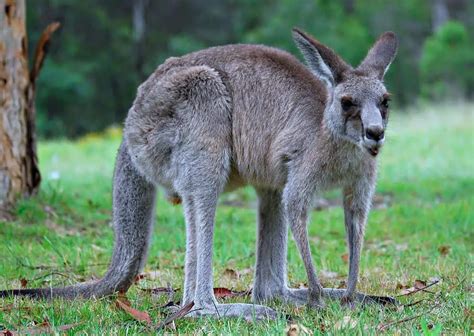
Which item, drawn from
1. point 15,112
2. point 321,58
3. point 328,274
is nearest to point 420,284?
point 328,274

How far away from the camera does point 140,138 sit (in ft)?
16.1

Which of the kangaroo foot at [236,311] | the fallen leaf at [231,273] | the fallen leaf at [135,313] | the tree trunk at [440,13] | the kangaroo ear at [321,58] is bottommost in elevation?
the fallen leaf at [231,273]

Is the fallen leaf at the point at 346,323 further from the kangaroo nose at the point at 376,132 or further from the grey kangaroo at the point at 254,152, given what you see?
the kangaroo nose at the point at 376,132

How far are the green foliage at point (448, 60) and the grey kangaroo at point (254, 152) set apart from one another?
20.3 m

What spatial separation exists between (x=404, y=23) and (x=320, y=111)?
109 ft

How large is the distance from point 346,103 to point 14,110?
3686 mm

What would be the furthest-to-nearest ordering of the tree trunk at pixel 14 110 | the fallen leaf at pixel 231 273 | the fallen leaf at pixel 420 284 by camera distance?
the tree trunk at pixel 14 110, the fallen leaf at pixel 231 273, the fallen leaf at pixel 420 284

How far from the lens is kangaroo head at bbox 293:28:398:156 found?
4203mm

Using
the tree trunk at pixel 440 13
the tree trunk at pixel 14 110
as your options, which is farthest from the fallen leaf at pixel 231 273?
A: the tree trunk at pixel 440 13

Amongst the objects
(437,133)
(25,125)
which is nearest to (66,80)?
(437,133)

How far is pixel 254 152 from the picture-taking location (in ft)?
15.7

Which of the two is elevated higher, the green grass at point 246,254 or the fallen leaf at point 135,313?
the fallen leaf at point 135,313

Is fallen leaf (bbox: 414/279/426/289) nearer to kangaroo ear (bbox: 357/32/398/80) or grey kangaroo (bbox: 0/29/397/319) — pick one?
grey kangaroo (bbox: 0/29/397/319)

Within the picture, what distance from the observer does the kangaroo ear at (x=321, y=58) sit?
4.45 meters
